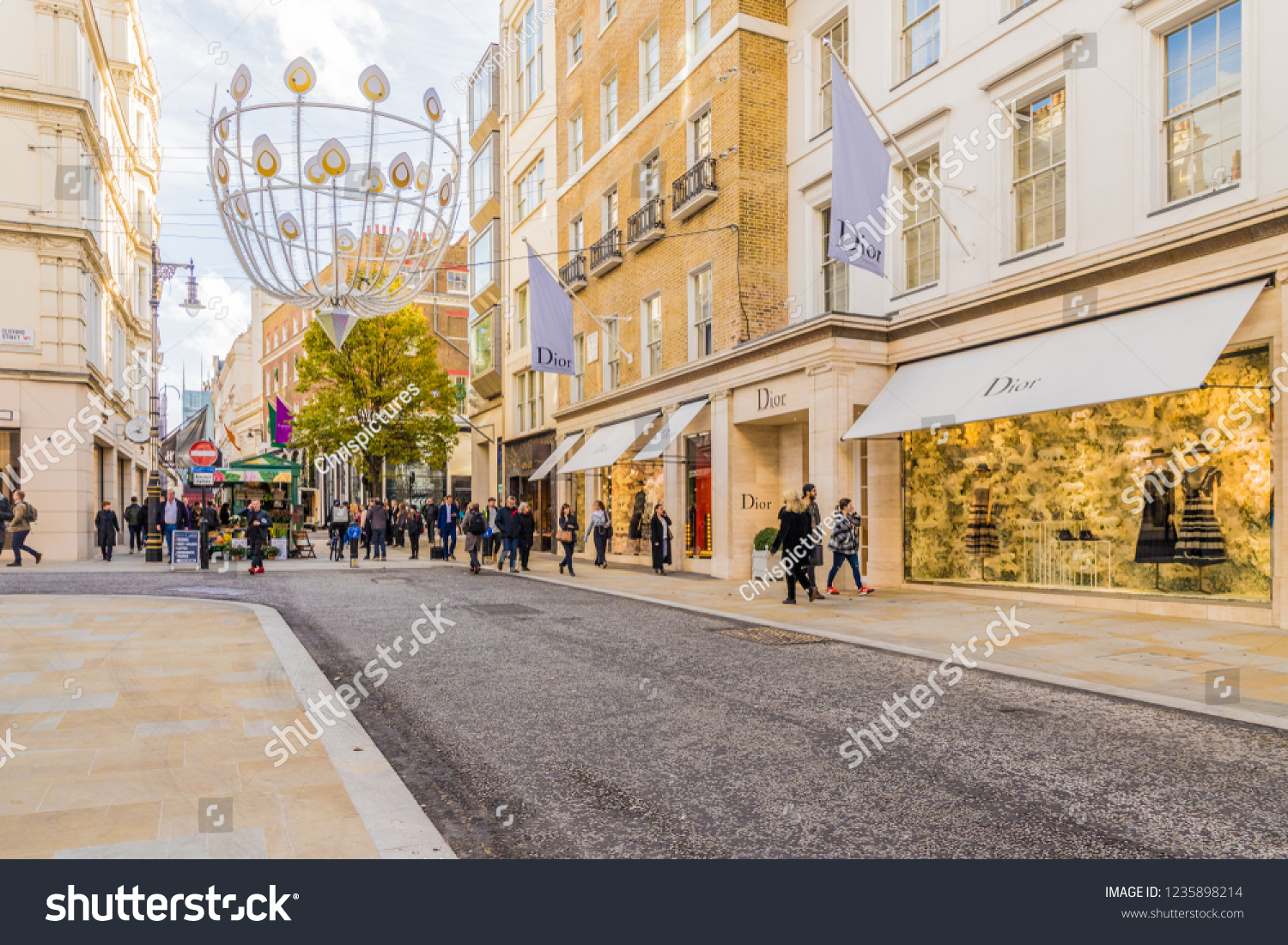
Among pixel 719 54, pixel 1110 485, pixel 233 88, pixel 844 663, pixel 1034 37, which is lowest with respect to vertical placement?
pixel 844 663

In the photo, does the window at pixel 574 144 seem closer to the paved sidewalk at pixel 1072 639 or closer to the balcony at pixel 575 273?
the balcony at pixel 575 273

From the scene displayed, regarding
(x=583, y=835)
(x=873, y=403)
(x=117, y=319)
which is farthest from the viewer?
(x=117, y=319)

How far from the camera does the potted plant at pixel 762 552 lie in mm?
17672

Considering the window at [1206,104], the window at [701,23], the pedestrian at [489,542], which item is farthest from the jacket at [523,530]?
the window at [1206,104]

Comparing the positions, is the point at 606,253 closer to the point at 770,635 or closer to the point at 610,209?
the point at 610,209

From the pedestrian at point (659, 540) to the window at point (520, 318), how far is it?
568 inches

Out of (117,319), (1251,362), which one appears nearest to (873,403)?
(1251,362)

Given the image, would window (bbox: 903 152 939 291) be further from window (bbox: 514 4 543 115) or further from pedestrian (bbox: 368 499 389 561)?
window (bbox: 514 4 543 115)

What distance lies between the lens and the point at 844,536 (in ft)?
46.8

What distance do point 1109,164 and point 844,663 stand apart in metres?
8.19

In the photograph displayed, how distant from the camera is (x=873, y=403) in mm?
15805

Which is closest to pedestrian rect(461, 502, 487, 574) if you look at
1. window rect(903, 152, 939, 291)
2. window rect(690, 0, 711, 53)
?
window rect(903, 152, 939, 291)

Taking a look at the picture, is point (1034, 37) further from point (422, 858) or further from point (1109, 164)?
point (422, 858)

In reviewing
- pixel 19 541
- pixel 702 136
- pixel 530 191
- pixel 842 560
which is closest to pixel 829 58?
pixel 702 136
